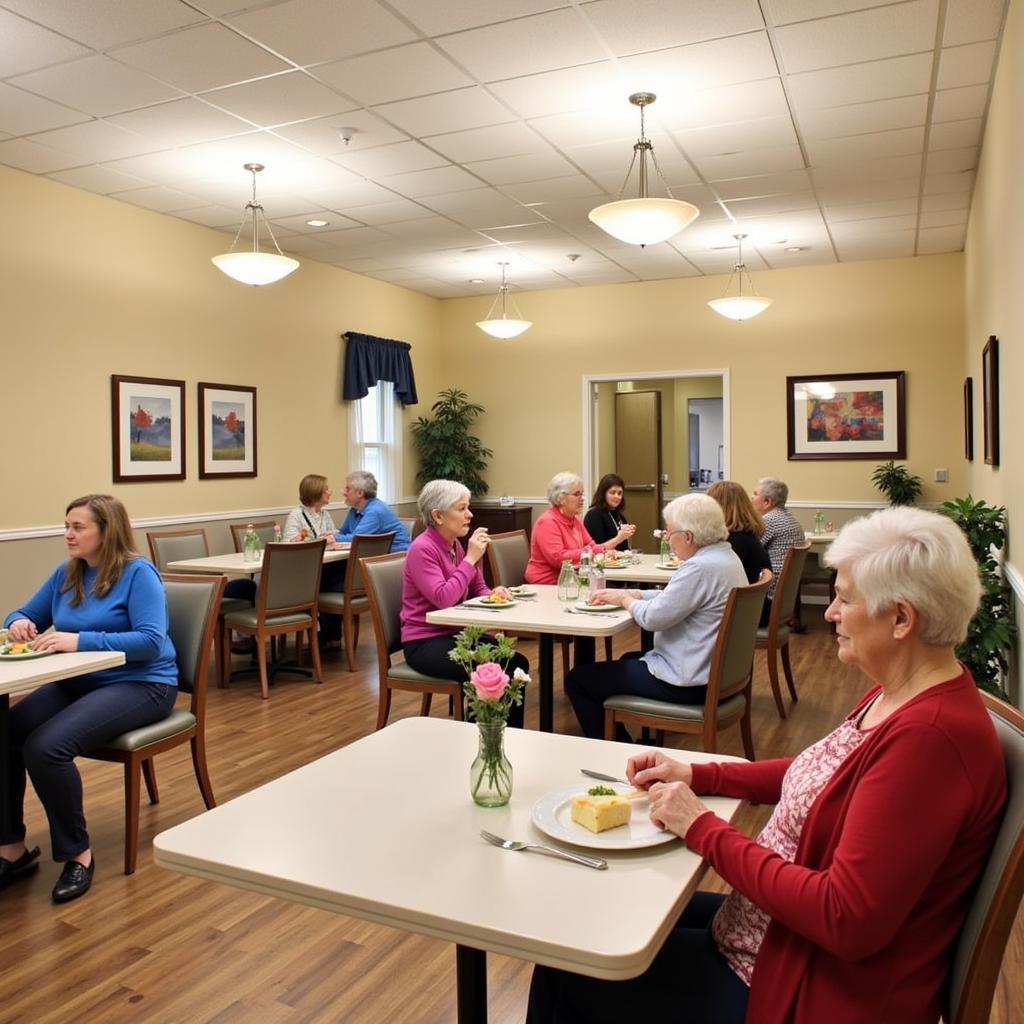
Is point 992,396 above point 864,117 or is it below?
below

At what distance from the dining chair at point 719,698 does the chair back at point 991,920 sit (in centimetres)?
195

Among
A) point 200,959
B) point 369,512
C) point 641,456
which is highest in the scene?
point 641,456

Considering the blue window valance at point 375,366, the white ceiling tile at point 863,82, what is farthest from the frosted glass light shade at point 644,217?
the blue window valance at point 375,366

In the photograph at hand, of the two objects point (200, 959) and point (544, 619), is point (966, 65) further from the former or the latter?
point (200, 959)

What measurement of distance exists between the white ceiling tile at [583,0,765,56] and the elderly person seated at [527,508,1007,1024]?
2876 mm

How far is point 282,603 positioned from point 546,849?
13.8 feet

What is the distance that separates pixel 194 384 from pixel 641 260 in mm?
3908

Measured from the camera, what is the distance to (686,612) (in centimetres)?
323

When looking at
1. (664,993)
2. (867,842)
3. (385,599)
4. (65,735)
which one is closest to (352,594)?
(385,599)

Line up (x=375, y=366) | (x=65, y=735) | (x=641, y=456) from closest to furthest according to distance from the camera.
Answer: (x=65, y=735) → (x=375, y=366) → (x=641, y=456)

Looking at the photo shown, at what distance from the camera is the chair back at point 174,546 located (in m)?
5.69

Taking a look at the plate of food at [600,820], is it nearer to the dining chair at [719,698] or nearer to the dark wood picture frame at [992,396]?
the dining chair at [719,698]

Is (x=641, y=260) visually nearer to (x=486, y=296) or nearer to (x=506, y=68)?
(x=486, y=296)

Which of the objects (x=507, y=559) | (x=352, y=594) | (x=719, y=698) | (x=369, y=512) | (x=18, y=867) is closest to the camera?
(x=18, y=867)
